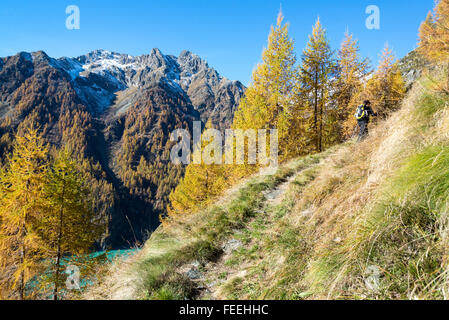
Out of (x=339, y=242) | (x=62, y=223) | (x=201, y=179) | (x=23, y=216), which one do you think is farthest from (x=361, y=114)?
(x=62, y=223)

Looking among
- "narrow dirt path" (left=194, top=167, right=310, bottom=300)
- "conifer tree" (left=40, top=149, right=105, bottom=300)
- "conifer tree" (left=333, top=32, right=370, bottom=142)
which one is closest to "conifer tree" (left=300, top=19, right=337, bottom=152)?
"conifer tree" (left=333, top=32, right=370, bottom=142)

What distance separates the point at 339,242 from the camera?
8.16 feet

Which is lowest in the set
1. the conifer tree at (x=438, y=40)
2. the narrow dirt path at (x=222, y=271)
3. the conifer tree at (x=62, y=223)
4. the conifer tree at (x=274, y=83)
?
the conifer tree at (x=62, y=223)

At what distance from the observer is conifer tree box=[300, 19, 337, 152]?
A: 55.2 ft

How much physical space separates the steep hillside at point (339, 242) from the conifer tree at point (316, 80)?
12.6 meters

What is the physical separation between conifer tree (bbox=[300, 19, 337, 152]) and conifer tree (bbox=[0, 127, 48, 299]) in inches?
679

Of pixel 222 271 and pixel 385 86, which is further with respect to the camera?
pixel 385 86

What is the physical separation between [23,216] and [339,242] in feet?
45.4

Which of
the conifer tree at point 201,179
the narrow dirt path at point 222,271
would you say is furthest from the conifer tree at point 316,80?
the narrow dirt path at point 222,271

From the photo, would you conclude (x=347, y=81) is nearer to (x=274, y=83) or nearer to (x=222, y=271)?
(x=274, y=83)

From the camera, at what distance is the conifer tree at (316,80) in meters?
16.8

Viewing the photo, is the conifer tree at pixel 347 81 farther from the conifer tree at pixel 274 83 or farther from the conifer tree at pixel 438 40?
the conifer tree at pixel 438 40

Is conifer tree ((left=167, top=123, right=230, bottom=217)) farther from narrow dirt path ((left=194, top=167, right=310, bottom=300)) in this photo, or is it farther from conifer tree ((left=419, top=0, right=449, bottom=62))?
conifer tree ((left=419, top=0, right=449, bottom=62))
